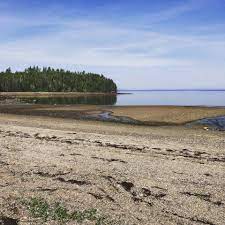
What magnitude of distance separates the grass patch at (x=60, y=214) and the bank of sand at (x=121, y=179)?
26 centimetres

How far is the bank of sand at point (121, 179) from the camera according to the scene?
11844 mm

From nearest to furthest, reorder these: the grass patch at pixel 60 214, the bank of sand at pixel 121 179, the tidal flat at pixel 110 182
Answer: the grass patch at pixel 60 214
the tidal flat at pixel 110 182
the bank of sand at pixel 121 179

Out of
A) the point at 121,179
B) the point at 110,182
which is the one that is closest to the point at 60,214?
the point at 110,182

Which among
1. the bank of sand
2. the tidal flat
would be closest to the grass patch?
the tidal flat

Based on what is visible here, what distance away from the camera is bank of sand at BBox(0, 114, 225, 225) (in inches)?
466

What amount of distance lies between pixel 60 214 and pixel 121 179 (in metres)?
4.27

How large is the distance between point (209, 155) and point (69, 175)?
345 inches

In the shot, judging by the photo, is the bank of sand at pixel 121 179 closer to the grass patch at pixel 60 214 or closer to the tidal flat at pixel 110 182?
the tidal flat at pixel 110 182

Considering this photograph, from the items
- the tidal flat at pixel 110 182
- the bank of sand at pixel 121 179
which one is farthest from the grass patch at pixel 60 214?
the bank of sand at pixel 121 179

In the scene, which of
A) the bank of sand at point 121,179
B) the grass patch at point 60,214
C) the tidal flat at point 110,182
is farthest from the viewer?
the bank of sand at point 121,179

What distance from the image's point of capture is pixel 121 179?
15133 mm

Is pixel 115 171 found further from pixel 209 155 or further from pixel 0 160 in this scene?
pixel 209 155

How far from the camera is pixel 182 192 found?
13734 millimetres

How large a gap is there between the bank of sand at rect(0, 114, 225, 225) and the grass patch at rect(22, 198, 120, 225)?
0.26m
